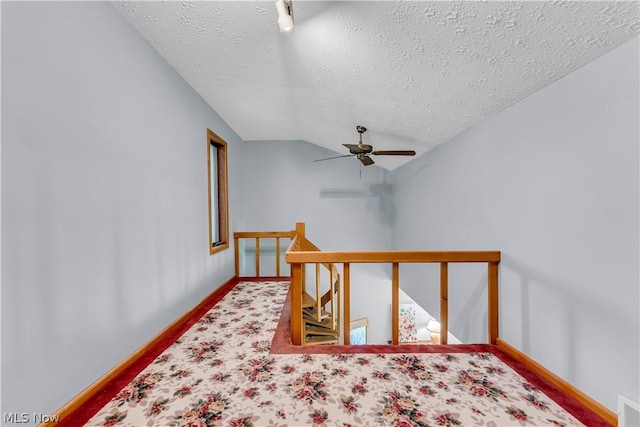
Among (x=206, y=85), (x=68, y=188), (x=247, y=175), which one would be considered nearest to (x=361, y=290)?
(x=247, y=175)

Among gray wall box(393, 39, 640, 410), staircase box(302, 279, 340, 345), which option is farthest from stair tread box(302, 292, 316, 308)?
gray wall box(393, 39, 640, 410)

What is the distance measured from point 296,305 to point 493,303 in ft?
5.45

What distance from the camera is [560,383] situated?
61.5 inches

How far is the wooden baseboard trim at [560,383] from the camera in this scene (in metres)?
1.32

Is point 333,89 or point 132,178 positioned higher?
point 333,89

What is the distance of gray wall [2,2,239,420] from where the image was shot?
3.61 feet

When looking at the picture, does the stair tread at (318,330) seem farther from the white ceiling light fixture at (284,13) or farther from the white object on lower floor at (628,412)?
the white ceiling light fixture at (284,13)

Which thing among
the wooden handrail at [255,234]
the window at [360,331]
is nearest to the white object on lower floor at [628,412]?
the wooden handrail at [255,234]

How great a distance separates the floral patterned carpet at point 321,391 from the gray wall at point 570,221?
367 millimetres

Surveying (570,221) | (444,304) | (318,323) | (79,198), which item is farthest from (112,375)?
(570,221)

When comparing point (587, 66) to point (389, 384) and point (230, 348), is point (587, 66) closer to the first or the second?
point (389, 384)

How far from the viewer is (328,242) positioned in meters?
5.27

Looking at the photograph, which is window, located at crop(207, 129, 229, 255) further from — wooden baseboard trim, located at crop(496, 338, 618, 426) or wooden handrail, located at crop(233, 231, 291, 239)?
wooden baseboard trim, located at crop(496, 338, 618, 426)

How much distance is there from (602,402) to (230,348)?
7.68 ft
